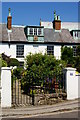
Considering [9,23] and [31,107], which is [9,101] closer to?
[31,107]

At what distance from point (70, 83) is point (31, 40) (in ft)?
67.8

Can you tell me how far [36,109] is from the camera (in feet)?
31.9

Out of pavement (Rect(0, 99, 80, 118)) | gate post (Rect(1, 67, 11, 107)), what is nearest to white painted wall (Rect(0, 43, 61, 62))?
pavement (Rect(0, 99, 80, 118))

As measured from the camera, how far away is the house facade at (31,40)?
30.9 m

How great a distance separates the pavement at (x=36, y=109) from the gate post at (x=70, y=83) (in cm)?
80

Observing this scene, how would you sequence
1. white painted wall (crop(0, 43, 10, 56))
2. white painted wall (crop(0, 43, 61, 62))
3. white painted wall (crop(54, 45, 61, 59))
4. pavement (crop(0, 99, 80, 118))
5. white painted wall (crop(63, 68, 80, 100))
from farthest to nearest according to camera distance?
white painted wall (crop(54, 45, 61, 59)) < white painted wall (crop(0, 43, 61, 62)) < white painted wall (crop(0, 43, 10, 56)) < white painted wall (crop(63, 68, 80, 100)) < pavement (crop(0, 99, 80, 118))

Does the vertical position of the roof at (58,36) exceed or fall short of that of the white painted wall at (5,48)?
it exceeds it

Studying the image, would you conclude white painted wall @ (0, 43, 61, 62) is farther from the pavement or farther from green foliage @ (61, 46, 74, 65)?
the pavement

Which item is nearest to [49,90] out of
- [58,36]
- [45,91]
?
[45,91]

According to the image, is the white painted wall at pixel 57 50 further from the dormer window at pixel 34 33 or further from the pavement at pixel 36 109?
the pavement at pixel 36 109

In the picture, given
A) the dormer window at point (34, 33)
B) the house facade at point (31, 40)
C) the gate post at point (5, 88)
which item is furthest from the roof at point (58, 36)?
the gate post at point (5, 88)

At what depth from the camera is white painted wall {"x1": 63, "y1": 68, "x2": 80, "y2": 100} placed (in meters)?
11.5

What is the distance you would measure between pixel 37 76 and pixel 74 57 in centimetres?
1963

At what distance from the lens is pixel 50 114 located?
9.04 meters
